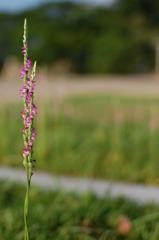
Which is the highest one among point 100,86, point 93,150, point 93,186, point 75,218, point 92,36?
point 92,36

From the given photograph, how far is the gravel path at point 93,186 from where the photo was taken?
12.0 feet

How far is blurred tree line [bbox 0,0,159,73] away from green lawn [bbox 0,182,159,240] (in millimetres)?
16657

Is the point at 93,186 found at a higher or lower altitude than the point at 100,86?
lower

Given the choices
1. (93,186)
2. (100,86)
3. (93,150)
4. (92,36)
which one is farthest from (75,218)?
(92,36)

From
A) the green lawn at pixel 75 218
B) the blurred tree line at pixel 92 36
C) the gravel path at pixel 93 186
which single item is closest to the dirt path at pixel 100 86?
the blurred tree line at pixel 92 36

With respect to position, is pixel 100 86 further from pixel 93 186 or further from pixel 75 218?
pixel 75 218

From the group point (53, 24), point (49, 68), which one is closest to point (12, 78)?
point (49, 68)

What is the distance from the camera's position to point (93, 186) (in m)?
3.86

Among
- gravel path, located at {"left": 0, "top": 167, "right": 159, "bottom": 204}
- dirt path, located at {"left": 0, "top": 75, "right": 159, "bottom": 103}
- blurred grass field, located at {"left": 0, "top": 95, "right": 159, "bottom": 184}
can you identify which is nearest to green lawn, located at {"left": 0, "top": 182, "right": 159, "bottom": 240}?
gravel path, located at {"left": 0, "top": 167, "right": 159, "bottom": 204}

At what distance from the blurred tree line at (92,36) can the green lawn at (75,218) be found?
656 inches

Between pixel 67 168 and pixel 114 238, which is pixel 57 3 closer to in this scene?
pixel 67 168

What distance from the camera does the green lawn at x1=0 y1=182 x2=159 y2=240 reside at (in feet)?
9.14

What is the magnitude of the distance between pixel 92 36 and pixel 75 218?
64.1 ft

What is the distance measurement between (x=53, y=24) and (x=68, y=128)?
17372mm
